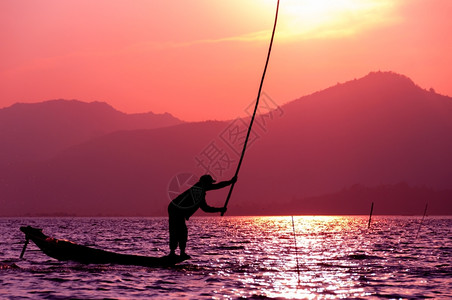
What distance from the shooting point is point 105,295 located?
59.9 feet

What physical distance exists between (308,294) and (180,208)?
24.6 feet

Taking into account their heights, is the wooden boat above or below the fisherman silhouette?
below

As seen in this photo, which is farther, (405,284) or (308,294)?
(405,284)

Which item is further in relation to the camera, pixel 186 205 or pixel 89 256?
pixel 89 256

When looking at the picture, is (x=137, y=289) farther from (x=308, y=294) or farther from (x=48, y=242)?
(x=48, y=242)

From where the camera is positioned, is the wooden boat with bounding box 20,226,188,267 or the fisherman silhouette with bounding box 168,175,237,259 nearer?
the fisherman silhouette with bounding box 168,175,237,259

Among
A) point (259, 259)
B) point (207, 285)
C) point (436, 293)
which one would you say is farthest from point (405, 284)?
point (259, 259)

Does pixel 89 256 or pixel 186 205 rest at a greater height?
pixel 186 205

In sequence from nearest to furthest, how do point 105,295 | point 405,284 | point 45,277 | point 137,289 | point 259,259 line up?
point 105,295 < point 137,289 < point 405,284 < point 45,277 < point 259,259

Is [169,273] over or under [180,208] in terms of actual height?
under

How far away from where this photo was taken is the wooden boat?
2519cm

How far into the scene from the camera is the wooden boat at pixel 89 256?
992 inches

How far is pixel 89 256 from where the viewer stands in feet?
85.5

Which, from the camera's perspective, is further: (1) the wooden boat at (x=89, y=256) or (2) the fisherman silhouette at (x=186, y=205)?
(1) the wooden boat at (x=89, y=256)
